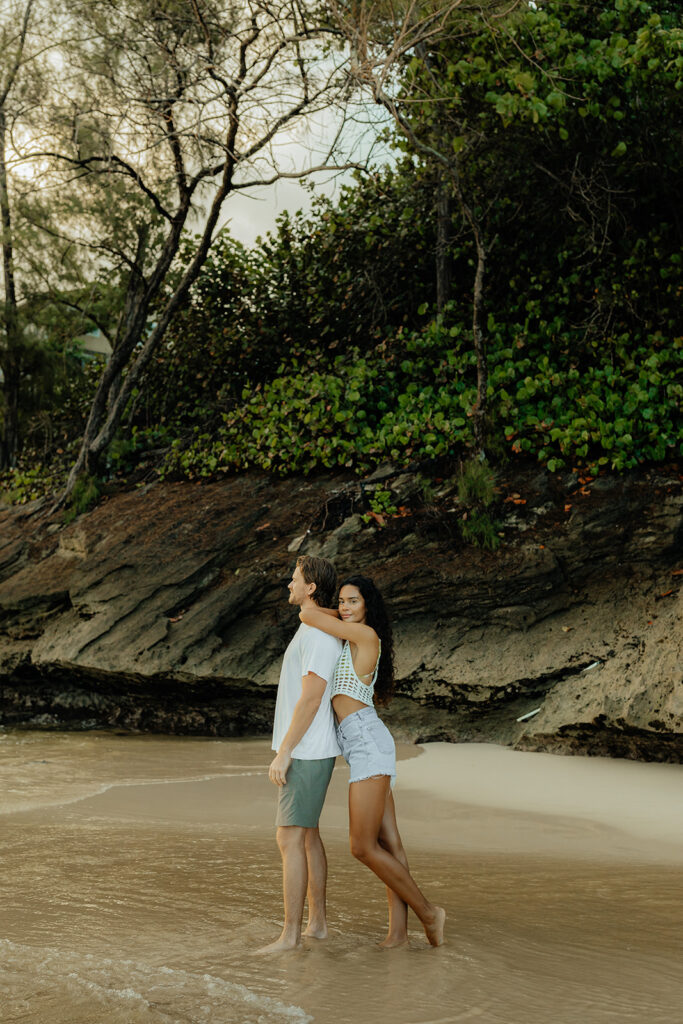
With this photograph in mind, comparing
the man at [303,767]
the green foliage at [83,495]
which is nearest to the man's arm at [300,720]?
the man at [303,767]

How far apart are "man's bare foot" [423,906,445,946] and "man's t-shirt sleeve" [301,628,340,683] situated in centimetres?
106

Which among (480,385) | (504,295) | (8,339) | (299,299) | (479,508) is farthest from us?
(8,339)

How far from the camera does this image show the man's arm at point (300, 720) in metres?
3.85

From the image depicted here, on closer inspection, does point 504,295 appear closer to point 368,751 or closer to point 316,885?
→ point 368,751

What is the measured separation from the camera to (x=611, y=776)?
7.21 m

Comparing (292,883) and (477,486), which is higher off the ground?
(477,486)

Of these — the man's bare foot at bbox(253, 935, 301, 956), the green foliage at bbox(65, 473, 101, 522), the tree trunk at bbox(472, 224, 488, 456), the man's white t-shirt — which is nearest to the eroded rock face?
the green foliage at bbox(65, 473, 101, 522)

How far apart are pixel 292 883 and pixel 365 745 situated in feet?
2.14

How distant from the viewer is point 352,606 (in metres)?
4.11

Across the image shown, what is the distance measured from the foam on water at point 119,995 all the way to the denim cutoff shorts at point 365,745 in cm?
94

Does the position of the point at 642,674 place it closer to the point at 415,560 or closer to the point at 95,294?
the point at 415,560

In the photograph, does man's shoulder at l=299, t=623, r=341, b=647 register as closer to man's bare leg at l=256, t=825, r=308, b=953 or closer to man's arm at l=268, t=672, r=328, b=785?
man's arm at l=268, t=672, r=328, b=785

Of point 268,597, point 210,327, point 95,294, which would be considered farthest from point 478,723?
point 95,294

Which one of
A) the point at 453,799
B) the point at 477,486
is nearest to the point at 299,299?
the point at 477,486
